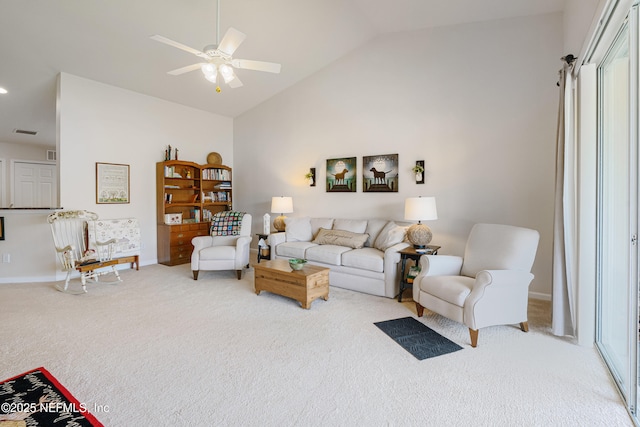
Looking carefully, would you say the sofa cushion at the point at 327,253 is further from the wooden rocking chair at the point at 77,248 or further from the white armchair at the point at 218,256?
the wooden rocking chair at the point at 77,248

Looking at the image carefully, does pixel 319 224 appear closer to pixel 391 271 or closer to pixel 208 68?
pixel 391 271

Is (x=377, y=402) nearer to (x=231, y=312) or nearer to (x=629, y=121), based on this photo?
(x=231, y=312)

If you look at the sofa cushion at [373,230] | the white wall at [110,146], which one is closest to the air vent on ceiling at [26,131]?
the white wall at [110,146]

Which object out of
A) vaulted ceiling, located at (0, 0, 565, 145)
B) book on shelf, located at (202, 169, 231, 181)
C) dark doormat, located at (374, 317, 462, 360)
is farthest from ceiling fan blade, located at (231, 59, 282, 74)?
book on shelf, located at (202, 169, 231, 181)

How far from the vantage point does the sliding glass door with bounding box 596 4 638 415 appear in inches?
70.2

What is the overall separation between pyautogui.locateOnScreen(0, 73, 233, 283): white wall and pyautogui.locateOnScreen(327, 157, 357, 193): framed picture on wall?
9.32ft

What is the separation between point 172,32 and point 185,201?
10.2ft

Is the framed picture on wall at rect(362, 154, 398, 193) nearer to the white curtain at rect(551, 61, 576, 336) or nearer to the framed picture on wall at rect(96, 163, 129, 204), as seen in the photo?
the white curtain at rect(551, 61, 576, 336)

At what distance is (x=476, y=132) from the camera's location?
3936 millimetres

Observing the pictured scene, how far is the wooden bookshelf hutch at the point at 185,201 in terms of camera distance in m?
5.47

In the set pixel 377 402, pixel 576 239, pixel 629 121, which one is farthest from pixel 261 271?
pixel 629 121

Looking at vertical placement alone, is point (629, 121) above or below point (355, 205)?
above

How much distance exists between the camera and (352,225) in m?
4.68

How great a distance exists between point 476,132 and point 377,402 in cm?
346
